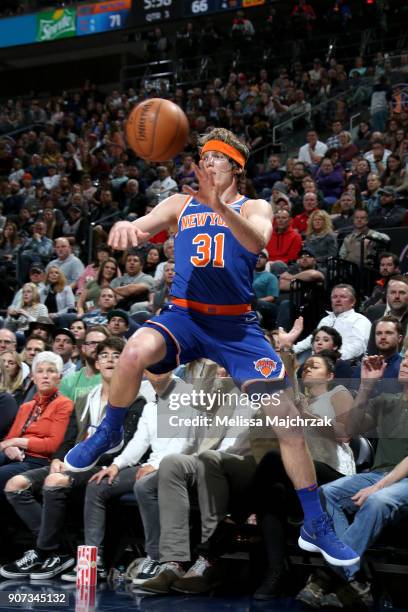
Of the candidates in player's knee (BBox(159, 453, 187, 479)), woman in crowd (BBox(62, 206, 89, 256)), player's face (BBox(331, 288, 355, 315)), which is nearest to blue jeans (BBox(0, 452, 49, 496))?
player's knee (BBox(159, 453, 187, 479))

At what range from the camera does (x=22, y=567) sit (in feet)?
19.8

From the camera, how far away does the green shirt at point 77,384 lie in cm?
732

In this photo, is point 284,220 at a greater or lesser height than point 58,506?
greater

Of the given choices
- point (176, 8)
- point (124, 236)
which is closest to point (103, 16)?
point (176, 8)

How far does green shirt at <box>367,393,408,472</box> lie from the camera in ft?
17.7

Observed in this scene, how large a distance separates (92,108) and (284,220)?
12.2 metres

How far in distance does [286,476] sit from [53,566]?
1811mm

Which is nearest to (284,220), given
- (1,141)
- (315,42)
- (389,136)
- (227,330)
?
(389,136)

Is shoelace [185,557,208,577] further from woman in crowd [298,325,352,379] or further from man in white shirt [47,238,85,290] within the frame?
man in white shirt [47,238,85,290]

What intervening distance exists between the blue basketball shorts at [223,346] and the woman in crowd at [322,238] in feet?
17.8

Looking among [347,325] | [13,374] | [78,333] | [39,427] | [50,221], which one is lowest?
[39,427]

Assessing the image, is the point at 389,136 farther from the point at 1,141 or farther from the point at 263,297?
the point at 1,141

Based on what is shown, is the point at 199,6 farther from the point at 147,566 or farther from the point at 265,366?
the point at 265,366

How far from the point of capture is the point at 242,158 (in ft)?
15.5
